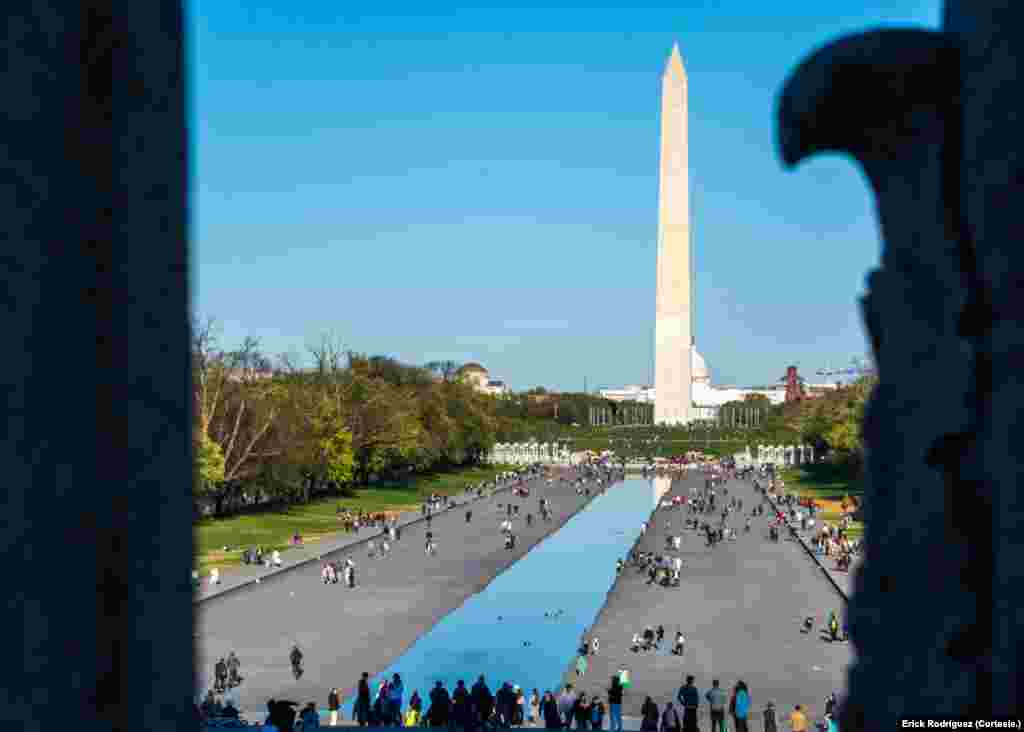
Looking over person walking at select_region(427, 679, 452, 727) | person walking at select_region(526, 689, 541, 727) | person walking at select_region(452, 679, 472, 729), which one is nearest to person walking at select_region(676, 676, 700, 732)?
person walking at select_region(452, 679, 472, 729)

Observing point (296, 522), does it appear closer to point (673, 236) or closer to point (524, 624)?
point (524, 624)

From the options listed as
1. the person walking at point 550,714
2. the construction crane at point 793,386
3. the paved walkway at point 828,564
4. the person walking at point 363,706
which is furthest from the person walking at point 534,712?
the construction crane at point 793,386

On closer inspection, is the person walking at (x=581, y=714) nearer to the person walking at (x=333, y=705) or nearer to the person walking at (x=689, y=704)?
the person walking at (x=689, y=704)

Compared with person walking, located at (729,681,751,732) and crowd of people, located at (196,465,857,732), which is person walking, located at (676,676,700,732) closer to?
crowd of people, located at (196,465,857,732)

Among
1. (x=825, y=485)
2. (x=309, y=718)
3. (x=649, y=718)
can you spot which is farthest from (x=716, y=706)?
(x=825, y=485)

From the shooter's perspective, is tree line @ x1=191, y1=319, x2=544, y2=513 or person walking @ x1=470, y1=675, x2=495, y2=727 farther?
tree line @ x1=191, y1=319, x2=544, y2=513

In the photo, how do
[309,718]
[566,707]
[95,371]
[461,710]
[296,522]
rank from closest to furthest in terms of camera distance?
[95,371], [309,718], [461,710], [566,707], [296,522]
